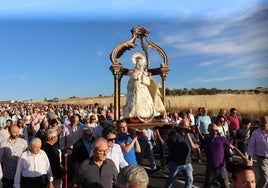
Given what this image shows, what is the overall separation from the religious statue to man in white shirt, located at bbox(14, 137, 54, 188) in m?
8.91

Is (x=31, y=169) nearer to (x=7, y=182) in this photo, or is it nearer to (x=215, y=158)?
(x=7, y=182)

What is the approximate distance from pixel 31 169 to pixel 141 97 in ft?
31.1

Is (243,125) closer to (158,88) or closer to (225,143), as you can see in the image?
(225,143)

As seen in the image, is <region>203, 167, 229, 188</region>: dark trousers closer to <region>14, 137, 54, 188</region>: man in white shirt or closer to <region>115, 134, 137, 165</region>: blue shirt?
<region>115, 134, 137, 165</region>: blue shirt

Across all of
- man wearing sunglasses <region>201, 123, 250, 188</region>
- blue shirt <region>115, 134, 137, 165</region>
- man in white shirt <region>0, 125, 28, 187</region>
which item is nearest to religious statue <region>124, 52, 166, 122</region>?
man wearing sunglasses <region>201, 123, 250, 188</region>

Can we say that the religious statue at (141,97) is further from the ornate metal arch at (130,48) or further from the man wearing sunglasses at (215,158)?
the man wearing sunglasses at (215,158)

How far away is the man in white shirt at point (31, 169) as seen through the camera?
222 inches

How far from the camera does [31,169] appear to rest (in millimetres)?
5664

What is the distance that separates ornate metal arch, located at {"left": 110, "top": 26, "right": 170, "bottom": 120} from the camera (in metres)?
15.7

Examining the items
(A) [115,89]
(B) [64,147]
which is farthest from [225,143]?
(A) [115,89]

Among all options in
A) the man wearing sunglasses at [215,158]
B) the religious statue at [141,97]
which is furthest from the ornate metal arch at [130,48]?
the man wearing sunglasses at [215,158]

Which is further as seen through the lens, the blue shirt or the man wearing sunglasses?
the man wearing sunglasses

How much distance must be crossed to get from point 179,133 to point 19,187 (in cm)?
324

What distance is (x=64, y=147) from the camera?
873 centimetres
